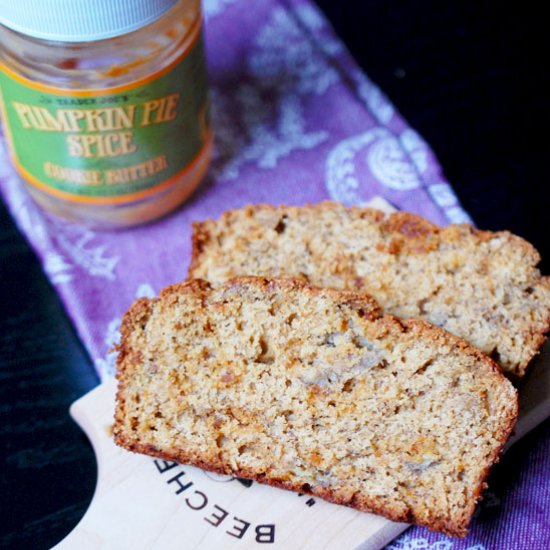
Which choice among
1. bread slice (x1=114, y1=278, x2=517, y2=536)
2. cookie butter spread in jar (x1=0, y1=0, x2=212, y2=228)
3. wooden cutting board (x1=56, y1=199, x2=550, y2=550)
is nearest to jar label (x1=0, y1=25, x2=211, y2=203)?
cookie butter spread in jar (x1=0, y1=0, x2=212, y2=228)

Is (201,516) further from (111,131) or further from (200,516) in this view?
(111,131)

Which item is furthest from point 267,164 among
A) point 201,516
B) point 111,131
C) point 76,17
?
point 201,516

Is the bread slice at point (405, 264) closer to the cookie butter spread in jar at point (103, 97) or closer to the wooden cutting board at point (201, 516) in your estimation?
the cookie butter spread in jar at point (103, 97)

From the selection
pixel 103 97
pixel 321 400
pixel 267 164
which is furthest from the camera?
pixel 267 164

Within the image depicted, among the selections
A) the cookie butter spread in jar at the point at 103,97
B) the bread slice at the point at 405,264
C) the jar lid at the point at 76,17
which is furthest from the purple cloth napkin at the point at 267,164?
the jar lid at the point at 76,17

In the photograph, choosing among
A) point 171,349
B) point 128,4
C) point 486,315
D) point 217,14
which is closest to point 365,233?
point 486,315

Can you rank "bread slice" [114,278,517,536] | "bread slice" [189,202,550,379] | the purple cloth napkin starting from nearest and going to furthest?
"bread slice" [114,278,517,536]
"bread slice" [189,202,550,379]
the purple cloth napkin

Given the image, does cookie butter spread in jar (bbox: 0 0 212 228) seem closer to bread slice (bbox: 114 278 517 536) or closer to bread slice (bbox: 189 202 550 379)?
bread slice (bbox: 189 202 550 379)
